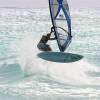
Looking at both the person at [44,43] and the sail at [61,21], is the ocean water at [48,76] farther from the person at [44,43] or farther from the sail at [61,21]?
the sail at [61,21]

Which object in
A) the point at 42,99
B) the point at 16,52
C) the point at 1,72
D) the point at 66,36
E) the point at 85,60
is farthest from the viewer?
the point at 16,52

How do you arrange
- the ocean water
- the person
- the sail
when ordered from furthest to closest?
1. the sail
2. the person
3. the ocean water

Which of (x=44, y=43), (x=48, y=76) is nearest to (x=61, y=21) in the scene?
(x=44, y=43)

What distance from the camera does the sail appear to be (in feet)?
82.1

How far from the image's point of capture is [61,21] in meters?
25.4

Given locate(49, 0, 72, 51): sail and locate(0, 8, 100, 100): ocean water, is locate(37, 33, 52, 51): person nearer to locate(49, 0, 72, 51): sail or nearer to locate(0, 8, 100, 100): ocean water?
locate(0, 8, 100, 100): ocean water

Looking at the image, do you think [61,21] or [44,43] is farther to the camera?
[61,21]

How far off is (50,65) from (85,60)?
5.26m

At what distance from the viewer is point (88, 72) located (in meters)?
28.3

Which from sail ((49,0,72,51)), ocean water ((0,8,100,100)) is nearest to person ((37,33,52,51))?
ocean water ((0,8,100,100))

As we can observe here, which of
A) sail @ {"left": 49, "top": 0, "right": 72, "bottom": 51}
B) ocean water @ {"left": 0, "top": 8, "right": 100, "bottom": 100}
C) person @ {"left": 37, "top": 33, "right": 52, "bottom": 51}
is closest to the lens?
ocean water @ {"left": 0, "top": 8, "right": 100, "bottom": 100}

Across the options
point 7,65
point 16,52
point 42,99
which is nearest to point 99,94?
point 42,99

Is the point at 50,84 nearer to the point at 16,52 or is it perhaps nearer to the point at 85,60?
the point at 85,60

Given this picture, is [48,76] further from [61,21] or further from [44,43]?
[61,21]
